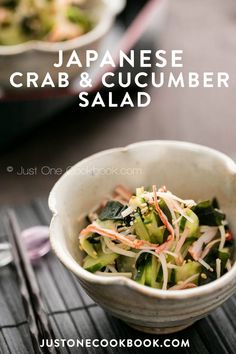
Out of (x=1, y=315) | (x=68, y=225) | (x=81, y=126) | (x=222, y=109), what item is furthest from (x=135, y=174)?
(x=222, y=109)

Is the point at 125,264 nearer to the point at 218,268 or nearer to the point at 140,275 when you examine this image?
the point at 140,275

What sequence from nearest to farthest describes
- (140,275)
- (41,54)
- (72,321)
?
1. (140,275)
2. (72,321)
3. (41,54)

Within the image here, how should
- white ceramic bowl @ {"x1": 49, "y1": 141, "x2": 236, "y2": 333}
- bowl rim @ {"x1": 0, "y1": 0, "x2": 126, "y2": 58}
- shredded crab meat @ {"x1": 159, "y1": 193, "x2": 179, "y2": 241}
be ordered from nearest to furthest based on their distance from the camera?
white ceramic bowl @ {"x1": 49, "y1": 141, "x2": 236, "y2": 333}
shredded crab meat @ {"x1": 159, "y1": 193, "x2": 179, "y2": 241}
bowl rim @ {"x1": 0, "y1": 0, "x2": 126, "y2": 58}

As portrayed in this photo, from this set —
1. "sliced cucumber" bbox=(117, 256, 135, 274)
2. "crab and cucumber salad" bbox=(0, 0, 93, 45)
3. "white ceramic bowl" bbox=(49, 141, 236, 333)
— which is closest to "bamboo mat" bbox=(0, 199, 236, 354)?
"white ceramic bowl" bbox=(49, 141, 236, 333)

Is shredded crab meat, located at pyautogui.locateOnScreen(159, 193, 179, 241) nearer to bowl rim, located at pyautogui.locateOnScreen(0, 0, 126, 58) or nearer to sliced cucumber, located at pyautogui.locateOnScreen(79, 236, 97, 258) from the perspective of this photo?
sliced cucumber, located at pyautogui.locateOnScreen(79, 236, 97, 258)

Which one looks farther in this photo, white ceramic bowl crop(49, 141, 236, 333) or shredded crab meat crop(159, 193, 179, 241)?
shredded crab meat crop(159, 193, 179, 241)

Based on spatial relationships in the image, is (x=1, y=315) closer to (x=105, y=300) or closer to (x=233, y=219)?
(x=105, y=300)

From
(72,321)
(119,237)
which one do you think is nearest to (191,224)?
(119,237)
